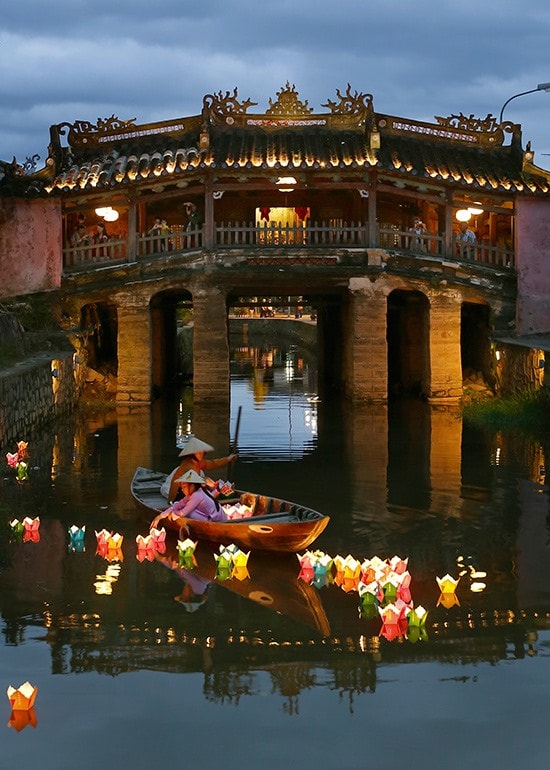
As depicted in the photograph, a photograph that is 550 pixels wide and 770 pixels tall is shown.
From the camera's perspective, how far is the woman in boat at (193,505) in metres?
12.2

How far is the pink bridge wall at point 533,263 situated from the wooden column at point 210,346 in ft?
25.2

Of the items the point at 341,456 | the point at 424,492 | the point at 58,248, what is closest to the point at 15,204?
the point at 58,248

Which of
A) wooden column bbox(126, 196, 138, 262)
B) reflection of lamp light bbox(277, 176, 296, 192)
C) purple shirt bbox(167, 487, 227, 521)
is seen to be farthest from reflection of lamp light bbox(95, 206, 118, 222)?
purple shirt bbox(167, 487, 227, 521)

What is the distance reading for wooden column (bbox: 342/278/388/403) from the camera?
2652 centimetres

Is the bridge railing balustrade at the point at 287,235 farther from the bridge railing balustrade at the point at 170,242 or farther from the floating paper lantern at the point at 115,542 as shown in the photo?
the floating paper lantern at the point at 115,542

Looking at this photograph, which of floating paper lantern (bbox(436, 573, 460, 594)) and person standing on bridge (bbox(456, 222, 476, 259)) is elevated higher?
person standing on bridge (bbox(456, 222, 476, 259))

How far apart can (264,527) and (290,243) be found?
1617 centimetres

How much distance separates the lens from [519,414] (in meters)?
22.8

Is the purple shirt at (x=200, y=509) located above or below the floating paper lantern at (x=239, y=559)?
above

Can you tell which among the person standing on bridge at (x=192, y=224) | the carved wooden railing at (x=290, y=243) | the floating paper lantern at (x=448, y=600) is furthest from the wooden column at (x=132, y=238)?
the floating paper lantern at (x=448, y=600)

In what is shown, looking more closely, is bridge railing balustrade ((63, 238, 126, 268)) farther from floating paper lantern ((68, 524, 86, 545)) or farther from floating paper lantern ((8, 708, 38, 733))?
floating paper lantern ((8, 708, 38, 733))

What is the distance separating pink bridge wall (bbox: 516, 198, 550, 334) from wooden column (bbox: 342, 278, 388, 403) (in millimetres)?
3779

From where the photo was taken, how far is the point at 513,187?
89.1ft

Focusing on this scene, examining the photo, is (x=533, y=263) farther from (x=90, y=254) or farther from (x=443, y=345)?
(x=90, y=254)
